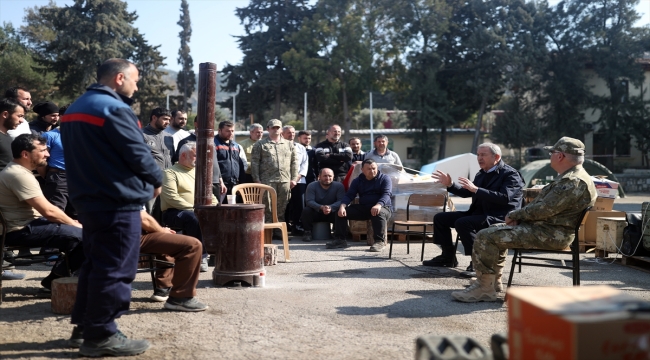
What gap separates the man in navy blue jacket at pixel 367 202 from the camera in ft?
31.6

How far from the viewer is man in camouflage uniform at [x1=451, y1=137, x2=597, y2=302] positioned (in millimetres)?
5875

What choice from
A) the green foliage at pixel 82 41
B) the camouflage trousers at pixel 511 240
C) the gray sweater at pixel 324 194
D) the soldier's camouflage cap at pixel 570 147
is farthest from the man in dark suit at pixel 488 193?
the green foliage at pixel 82 41

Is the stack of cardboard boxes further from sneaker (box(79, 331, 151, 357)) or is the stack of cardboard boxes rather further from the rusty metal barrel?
sneaker (box(79, 331, 151, 357))

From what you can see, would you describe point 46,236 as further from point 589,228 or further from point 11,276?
point 589,228

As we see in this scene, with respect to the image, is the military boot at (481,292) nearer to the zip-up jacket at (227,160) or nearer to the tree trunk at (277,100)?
the zip-up jacket at (227,160)

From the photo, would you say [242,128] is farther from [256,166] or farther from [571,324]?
[571,324]

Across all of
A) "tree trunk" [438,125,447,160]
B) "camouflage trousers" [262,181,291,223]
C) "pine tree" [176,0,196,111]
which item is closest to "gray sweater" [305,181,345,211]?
"camouflage trousers" [262,181,291,223]

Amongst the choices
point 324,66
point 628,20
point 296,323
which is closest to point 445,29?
point 324,66

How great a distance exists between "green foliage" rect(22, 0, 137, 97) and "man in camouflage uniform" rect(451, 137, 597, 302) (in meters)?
34.0

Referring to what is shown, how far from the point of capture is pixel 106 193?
4.11m

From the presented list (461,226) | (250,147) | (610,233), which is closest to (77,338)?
(461,226)

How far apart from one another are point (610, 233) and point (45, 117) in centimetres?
726

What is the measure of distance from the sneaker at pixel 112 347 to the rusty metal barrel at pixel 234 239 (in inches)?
88.5

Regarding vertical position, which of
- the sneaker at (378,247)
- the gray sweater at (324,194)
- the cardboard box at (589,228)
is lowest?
the sneaker at (378,247)
